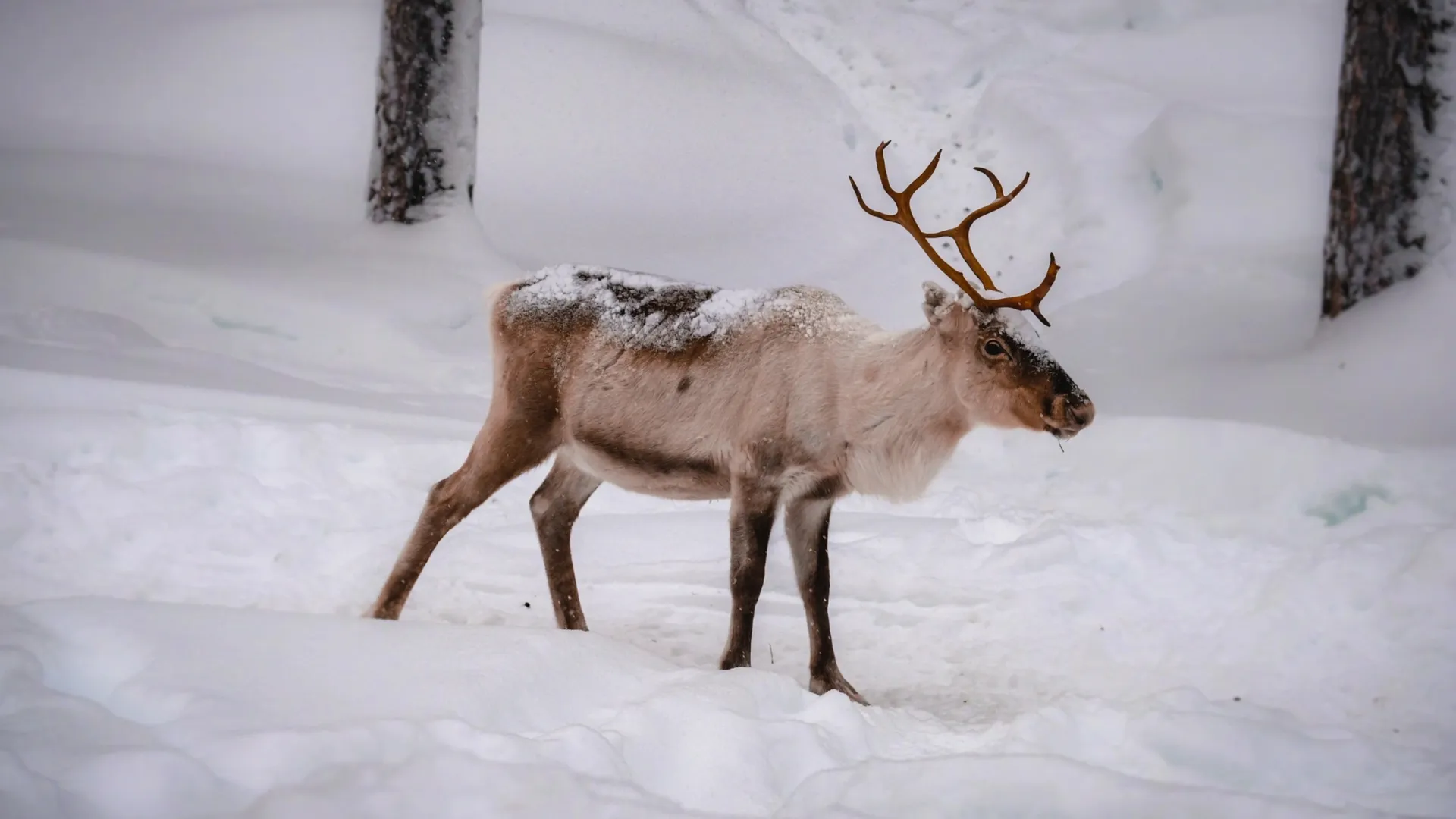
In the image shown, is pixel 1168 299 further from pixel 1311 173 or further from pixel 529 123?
pixel 529 123

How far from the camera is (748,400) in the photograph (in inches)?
157

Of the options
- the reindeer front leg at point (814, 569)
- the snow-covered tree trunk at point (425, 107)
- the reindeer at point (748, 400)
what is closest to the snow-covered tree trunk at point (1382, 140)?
the reindeer at point (748, 400)

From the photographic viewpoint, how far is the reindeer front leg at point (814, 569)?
12.8ft

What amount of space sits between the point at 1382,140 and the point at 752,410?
461 centimetres

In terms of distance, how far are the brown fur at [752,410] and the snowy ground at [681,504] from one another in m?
0.45

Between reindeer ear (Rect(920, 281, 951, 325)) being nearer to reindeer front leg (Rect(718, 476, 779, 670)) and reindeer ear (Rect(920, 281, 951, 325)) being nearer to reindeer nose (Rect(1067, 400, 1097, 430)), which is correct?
reindeer nose (Rect(1067, 400, 1097, 430))

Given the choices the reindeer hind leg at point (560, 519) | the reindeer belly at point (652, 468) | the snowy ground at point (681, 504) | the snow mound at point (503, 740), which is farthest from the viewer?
the reindeer hind leg at point (560, 519)

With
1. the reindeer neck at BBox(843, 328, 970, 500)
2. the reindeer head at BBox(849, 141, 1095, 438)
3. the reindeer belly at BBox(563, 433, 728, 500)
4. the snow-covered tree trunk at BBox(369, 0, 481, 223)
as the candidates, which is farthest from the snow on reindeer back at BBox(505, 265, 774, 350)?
the snow-covered tree trunk at BBox(369, 0, 481, 223)

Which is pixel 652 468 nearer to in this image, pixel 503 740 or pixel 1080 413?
pixel 1080 413

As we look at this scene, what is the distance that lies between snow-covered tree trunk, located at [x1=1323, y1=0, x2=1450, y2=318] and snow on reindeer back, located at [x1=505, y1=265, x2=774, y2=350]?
165 inches

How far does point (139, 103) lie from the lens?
11.3m

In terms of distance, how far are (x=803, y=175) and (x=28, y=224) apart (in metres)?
6.44

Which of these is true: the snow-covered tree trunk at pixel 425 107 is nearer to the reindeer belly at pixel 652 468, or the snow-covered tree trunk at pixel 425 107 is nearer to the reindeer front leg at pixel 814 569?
the reindeer belly at pixel 652 468

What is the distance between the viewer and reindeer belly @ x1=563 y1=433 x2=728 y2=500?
4.06 m
